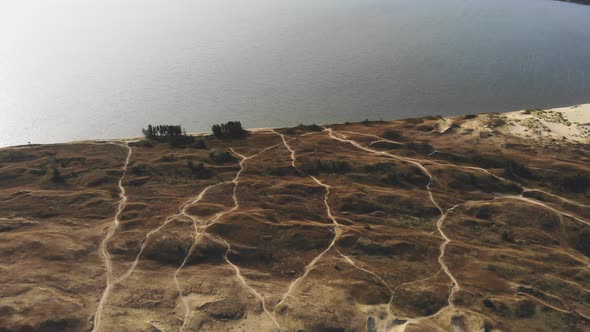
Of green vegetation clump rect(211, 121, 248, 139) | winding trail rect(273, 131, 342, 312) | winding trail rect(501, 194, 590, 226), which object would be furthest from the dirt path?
winding trail rect(501, 194, 590, 226)

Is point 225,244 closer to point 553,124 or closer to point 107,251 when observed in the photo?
point 107,251

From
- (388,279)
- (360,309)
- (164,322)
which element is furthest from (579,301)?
(164,322)

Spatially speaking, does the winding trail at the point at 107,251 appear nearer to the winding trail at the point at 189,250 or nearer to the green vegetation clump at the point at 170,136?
the winding trail at the point at 189,250

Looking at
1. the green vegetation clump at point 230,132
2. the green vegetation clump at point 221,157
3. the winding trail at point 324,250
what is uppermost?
the green vegetation clump at point 230,132

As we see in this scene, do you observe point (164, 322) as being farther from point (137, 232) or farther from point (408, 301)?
point (408, 301)

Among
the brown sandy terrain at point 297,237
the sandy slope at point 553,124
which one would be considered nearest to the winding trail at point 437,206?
the brown sandy terrain at point 297,237

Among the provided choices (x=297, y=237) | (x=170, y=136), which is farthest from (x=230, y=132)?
(x=297, y=237)
